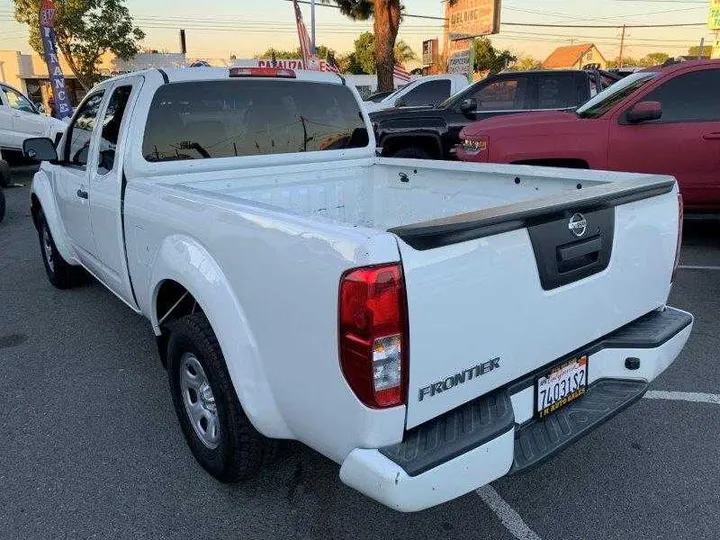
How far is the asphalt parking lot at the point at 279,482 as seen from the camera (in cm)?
240

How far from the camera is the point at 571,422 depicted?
224cm

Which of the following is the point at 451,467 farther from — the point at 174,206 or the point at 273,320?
the point at 174,206

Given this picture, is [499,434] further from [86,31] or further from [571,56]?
[571,56]

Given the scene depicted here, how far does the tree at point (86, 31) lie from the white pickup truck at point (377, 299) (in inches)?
1245

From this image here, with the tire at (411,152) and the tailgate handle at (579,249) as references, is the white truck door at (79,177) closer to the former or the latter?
the tailgate handle at (579,249)

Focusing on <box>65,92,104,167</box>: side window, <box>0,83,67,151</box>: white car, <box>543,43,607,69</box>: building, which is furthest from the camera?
<box>543,43,607,69</box>: building

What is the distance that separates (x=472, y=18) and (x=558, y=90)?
697 inches

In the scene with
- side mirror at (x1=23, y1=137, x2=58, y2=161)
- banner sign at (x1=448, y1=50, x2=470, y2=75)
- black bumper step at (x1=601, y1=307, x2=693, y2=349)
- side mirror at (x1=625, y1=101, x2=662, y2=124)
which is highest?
banner sign at (x1=448, y1=50, x2=470, y2=75)

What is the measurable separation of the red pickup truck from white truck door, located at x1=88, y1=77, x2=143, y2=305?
Answer: 385cm

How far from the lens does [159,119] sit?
328cm

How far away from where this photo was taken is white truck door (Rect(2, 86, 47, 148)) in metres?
13.2

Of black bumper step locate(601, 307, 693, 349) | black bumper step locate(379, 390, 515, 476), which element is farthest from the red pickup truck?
black bumper step locate(379, 390, 515, 476)

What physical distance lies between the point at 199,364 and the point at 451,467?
129 cm

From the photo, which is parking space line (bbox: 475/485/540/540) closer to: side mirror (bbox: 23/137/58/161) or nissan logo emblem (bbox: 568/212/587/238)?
nissan logo emblem (bbox: 568/212/587/238)
